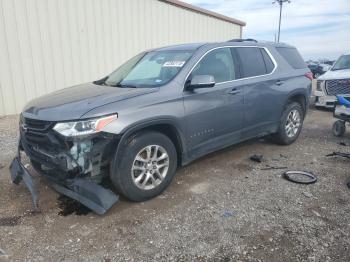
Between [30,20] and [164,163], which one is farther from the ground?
[30,20]

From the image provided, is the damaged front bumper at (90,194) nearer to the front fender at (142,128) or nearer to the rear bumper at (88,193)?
the rear bumper at (88,193)

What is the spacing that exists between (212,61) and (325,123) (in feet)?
16.2

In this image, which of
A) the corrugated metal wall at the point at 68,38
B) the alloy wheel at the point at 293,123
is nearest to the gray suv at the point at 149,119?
the alloy wheel at the point at 293,123

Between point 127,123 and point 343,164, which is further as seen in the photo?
point 343,164

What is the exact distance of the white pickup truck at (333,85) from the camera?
29.0ft

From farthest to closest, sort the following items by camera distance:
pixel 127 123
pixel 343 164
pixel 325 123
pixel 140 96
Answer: pixel 325 123 < pixel 343 164 < pixel 140 96 < pixel 127 123

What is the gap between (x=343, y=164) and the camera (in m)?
4.80

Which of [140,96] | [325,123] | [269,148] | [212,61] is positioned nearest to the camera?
[140,96]

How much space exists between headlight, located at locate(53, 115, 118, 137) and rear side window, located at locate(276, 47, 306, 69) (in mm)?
3714

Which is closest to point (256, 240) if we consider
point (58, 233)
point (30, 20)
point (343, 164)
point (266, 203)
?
point (266, 203)

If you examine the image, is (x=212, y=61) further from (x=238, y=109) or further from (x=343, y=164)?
(x=343, y=164)

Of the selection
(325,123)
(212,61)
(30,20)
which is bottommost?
(325,123)

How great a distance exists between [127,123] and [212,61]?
1.68 meters

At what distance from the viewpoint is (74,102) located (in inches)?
131
